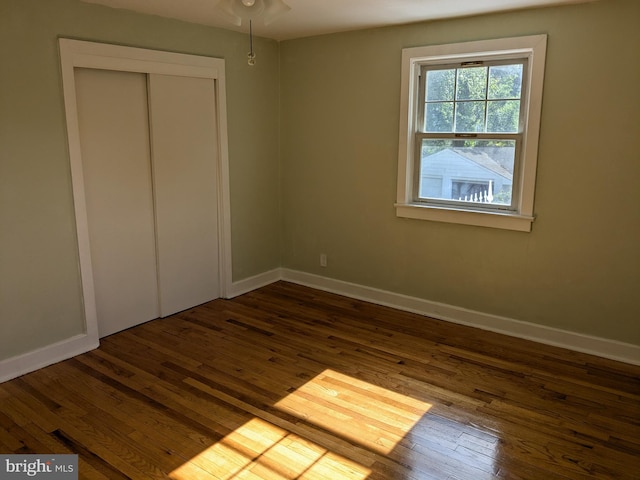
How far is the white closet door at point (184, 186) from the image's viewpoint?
395 cm

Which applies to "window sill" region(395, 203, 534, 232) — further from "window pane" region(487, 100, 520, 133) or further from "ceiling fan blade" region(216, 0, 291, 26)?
"ceiling fan blade" region(216, 0, 291, 26)

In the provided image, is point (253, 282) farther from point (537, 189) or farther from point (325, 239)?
point (537, 189)

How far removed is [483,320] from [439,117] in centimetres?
167

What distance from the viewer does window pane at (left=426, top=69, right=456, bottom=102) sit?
13.0ft

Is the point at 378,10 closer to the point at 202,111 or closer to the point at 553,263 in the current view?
the point at 202,111

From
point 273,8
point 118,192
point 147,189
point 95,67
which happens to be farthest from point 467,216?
point 95,67

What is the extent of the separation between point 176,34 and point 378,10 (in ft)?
5.09

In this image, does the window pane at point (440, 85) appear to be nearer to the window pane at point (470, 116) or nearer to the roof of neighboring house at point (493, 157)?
the window pane at point (470, 116)

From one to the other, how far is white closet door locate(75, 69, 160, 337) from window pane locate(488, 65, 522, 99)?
2.61 m

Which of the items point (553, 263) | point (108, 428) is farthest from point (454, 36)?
point (108, 428)

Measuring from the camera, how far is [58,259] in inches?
132

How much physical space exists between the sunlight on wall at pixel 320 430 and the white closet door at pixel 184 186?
1.68m

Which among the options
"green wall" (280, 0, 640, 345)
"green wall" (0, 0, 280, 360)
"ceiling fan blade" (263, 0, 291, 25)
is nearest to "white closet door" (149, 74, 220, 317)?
"green wall" (0, 0, 280, 360)

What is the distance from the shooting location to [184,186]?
4180 millimetres
